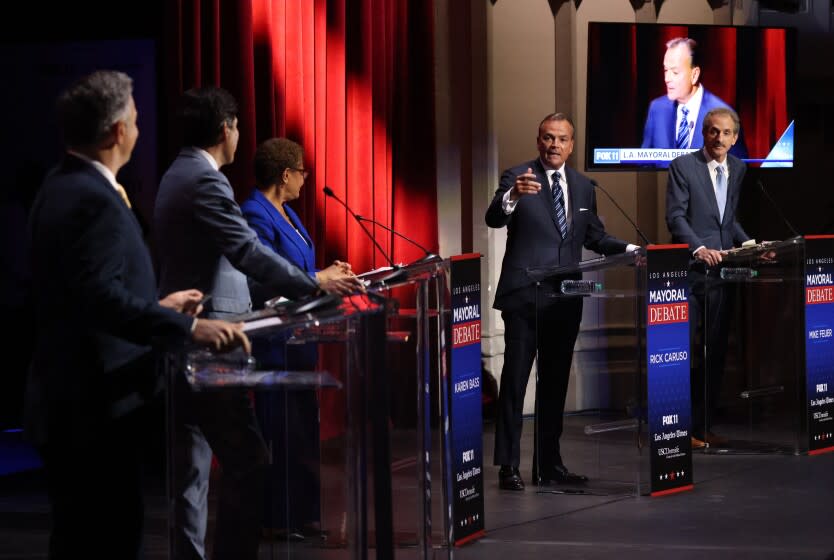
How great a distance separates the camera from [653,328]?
210 inches

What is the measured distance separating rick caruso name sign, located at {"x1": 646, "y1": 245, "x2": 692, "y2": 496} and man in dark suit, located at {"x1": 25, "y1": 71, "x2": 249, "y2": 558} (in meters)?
2.89

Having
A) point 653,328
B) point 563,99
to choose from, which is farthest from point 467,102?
point 653,328

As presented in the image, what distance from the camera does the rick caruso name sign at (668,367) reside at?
5332 millimetres

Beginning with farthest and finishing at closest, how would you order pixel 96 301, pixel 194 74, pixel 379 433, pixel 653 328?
pixel 194 74 < pixel 653 328 < pixel 379 433 < pixel 96 301

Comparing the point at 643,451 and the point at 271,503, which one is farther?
the point at 643,451

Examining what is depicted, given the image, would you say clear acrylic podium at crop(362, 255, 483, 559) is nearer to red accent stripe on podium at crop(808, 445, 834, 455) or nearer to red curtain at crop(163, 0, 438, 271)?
red curtain at crop(163, 0, 438, 271)

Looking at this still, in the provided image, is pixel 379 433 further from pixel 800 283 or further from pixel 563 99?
pixel 563 99

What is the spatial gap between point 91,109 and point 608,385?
3.03 metres

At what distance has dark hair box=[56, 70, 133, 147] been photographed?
8.87 feet

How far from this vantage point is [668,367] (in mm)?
5410

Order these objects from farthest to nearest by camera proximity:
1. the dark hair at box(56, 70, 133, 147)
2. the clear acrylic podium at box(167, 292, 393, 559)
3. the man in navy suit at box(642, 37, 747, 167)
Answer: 1. the man in navy suit at box(642, 37, 747, 167)
2. the clear acrylic podium at box(167, 292, 393, 559)
3. the dark hair at box(56, 70, 133, 147)

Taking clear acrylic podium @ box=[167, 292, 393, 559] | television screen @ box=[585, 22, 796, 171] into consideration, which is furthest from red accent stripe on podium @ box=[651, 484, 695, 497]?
clear acrylic podium @ box=[167, 292, 393, 559]

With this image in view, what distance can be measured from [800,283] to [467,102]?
7.56 feet

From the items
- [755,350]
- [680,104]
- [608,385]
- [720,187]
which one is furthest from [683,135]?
[608,385]
